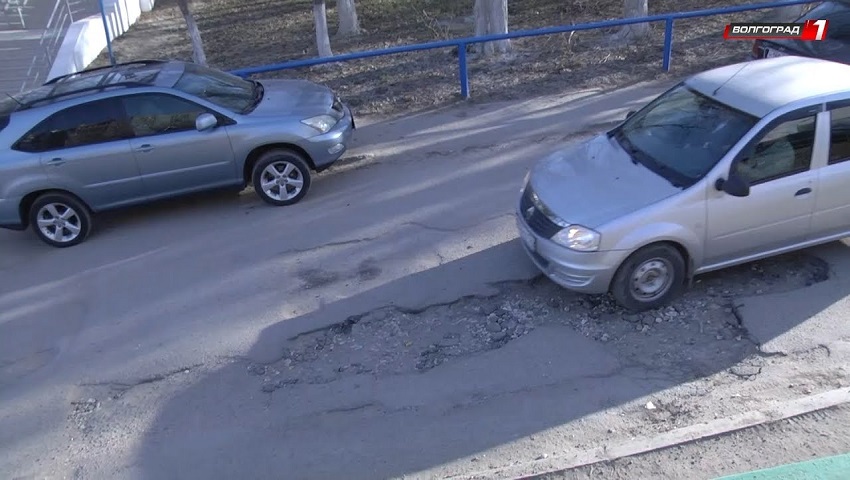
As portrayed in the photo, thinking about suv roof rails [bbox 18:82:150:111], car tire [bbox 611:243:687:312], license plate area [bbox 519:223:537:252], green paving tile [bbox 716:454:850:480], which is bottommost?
green paving tile [bbox 716:454:850:480]

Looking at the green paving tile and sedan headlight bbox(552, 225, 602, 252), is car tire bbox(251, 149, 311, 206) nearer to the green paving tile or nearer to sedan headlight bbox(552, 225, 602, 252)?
sedan headlight bbox(552, 225, 602, 252)

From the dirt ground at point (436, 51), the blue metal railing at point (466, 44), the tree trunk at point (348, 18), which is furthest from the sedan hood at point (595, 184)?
the tree trunk at point (348, 18)

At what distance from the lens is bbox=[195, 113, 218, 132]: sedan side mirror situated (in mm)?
7781

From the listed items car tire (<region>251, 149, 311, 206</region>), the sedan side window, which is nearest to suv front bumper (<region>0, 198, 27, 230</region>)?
car tire (<region>251, 149, 311, 206</region>)

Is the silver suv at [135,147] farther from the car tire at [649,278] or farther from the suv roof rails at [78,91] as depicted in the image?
the car tire at [649,278]

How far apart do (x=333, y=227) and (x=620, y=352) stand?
11.6 feet

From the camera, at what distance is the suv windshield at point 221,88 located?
8172 mm

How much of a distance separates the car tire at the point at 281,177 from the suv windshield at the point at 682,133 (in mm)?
3569

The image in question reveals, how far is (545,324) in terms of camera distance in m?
5.73

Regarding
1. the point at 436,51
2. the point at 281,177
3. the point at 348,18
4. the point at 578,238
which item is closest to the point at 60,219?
the point at 281,177

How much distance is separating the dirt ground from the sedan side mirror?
3.64 meters

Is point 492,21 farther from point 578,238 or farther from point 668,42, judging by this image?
point 578,238

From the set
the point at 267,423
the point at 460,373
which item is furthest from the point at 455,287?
the point at 267,423

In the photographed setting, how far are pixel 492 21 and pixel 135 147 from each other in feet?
22.7
